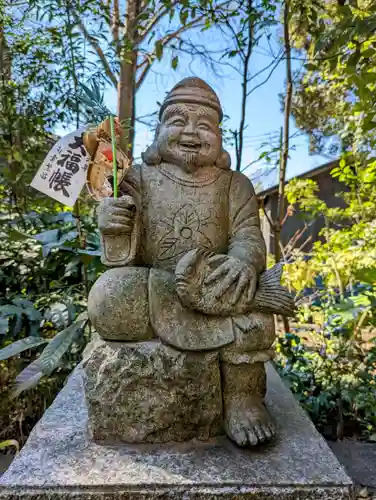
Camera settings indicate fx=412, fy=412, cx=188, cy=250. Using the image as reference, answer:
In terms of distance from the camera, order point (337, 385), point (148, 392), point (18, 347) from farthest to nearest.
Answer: point (337, 385) → point (18, 347) → point (148, 392)

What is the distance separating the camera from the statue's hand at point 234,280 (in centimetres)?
132

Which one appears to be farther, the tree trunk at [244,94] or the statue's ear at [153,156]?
the tree trunk at [244,94]

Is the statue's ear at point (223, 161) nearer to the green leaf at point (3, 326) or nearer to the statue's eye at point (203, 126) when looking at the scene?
the statue's eye at point (203, 126)

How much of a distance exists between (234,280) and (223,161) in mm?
499

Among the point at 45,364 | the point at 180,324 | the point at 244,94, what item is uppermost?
the point at 244,94

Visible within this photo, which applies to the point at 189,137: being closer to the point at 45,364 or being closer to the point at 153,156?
the point at 153,156

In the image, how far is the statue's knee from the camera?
130cm

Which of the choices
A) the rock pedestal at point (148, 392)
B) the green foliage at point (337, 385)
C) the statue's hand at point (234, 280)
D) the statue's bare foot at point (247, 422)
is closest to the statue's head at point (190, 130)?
the statue's hand at point (234, 280)

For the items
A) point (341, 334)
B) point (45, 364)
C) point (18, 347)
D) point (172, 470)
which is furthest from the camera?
point (341, 334)

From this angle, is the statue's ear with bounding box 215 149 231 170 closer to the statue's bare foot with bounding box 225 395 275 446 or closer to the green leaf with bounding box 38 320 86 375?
the statue's bare foot with bounding box 225 395 275 446

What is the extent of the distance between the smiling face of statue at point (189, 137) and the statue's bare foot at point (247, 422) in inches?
32.7

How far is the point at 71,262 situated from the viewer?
2.83 meters

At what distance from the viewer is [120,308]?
1295mm

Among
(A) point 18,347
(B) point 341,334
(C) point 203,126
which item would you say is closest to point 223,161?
(C) point 203,126
